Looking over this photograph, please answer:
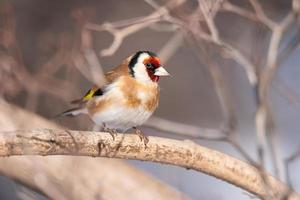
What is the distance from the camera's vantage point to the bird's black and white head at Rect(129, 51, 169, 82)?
443cm

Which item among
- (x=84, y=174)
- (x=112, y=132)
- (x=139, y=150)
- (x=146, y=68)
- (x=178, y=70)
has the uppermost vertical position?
(x=178, y=70)

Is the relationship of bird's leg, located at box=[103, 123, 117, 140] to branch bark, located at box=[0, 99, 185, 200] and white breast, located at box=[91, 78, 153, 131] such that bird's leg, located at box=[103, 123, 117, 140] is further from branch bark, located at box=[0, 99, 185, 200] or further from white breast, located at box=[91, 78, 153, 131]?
branch bark, located at box=[0, 99, 185, 200]

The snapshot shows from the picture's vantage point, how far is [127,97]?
14.0 ft

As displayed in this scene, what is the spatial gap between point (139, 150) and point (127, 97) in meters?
0.35

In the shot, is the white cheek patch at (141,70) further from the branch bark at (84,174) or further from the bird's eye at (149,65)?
the branch bark at (84,174)

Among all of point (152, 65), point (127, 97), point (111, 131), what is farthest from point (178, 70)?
point (111, 131)

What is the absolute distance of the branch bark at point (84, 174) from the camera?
5.04m

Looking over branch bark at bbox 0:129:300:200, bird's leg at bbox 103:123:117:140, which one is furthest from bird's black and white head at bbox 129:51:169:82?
branch bark at bbox 0:129:300:200

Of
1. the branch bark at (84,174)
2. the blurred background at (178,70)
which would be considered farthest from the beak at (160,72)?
the blurred background at (178,70)

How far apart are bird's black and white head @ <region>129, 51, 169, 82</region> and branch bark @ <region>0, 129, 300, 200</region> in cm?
46

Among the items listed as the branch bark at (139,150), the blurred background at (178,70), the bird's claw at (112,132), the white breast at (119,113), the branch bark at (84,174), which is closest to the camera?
the branch bark at (139,150)

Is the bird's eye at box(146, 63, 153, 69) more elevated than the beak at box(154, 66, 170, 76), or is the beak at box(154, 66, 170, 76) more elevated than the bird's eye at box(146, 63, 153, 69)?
the bird's eye at box(146, 63, 153, 69)

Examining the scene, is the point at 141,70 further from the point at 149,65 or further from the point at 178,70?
the point at 178,70

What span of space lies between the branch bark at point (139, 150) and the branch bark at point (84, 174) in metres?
0.96
